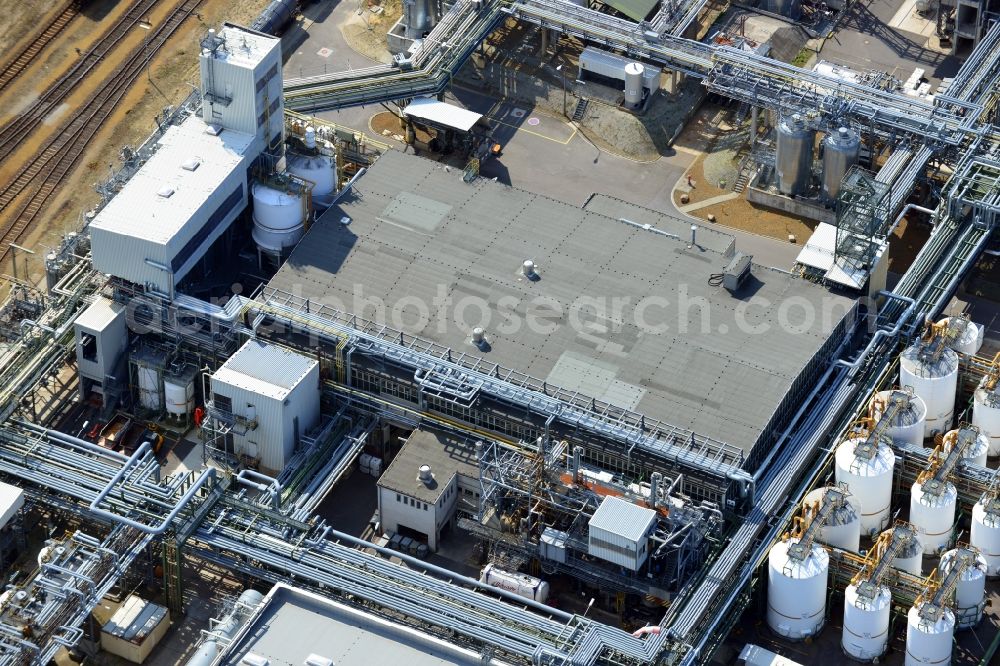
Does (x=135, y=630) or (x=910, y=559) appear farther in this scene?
(x=910, y=559)

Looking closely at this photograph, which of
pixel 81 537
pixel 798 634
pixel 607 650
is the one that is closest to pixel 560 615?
pixel 607 650

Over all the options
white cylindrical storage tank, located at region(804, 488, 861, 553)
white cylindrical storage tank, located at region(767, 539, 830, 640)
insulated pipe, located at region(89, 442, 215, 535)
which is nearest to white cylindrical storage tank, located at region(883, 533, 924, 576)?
white cylindrical storage tank, located at region(804, 488, 861, 553)

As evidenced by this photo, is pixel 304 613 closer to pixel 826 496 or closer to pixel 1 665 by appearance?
pixel 1 665

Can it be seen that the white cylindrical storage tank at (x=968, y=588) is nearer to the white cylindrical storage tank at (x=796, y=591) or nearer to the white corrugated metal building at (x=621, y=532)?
the white cylindrical storage tank at (x=796, y=591)

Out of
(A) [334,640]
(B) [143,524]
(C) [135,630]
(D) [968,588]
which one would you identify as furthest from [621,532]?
(C) [135,630]

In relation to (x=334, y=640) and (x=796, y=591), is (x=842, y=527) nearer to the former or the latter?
(x=796, y=591)

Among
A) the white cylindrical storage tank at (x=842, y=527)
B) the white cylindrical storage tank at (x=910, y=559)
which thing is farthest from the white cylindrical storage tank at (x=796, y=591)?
the white cylindrical storage tank at (x=910, y=559)
